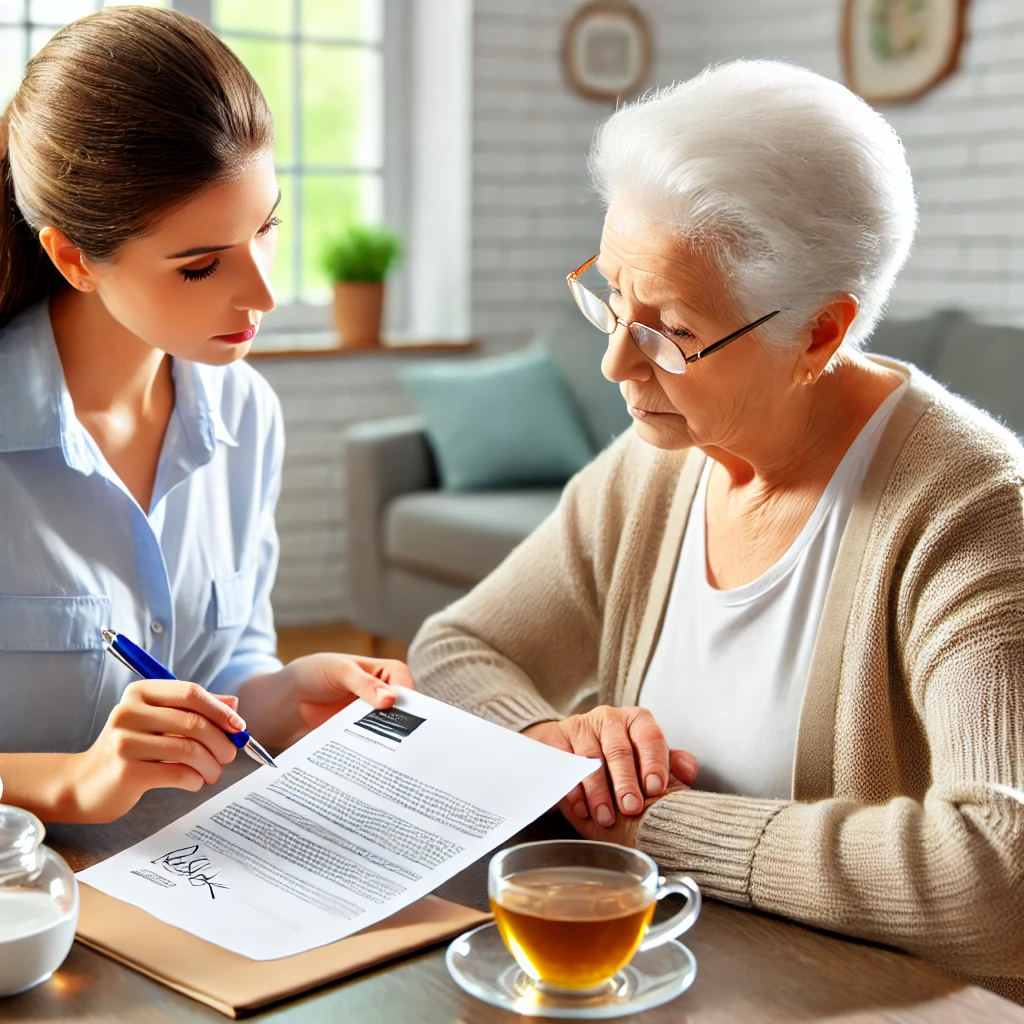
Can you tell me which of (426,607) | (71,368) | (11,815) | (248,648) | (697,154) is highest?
(697,154)

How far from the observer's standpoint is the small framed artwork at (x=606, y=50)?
5.02m

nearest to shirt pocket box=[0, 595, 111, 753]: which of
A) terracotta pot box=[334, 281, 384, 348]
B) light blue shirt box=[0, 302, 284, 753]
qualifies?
light blue shirt box=[0, 302, 284, 753]

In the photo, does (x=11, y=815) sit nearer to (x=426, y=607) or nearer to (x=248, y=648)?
(x=248, y=648)

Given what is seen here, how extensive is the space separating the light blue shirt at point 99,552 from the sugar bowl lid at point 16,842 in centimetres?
48

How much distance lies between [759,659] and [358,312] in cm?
355

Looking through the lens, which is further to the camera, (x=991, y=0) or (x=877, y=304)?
(x=991, y=0)

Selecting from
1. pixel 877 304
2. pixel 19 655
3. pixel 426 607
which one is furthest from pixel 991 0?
pixel 19 655

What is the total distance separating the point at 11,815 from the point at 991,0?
13.1 ft

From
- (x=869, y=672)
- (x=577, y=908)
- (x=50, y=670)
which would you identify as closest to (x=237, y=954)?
(x=577, y=908)

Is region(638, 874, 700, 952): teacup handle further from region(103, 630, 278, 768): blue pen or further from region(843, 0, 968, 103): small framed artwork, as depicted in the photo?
region(843, 0, 968, 103): small framed artwork

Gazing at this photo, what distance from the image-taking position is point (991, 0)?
4070 millimetres

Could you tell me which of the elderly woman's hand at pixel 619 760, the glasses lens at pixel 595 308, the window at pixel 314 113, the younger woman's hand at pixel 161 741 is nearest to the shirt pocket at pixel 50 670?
the younger woman's hand at pixel 161 741

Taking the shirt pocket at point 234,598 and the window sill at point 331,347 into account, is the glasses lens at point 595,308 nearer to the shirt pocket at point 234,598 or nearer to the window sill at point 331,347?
the shirt pocket at point 234,598
